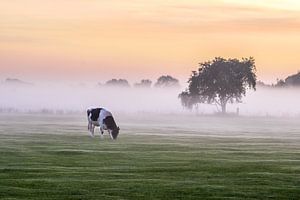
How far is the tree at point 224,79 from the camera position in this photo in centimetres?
13638

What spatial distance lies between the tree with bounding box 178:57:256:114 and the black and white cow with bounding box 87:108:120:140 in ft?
257

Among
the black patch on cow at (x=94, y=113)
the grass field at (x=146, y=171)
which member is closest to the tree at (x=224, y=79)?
the black patch on cow at (x=94, y=113)

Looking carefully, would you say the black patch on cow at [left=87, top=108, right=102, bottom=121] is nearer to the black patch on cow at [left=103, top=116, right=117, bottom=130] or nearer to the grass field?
the black patch on cow at [left=103, top=116, right=117, bottom=130]

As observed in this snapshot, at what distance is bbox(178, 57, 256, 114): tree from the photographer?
447 feet

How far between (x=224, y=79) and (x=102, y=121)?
82.1 m

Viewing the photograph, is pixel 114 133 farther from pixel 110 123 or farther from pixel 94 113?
pixel 94 113

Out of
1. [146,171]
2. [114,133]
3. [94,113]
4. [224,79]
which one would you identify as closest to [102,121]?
[94,113]

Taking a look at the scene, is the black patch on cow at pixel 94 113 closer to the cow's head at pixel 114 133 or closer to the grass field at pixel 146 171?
the cow's head at pixel 114 133

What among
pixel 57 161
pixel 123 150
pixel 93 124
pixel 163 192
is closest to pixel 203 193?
pixel 163 192

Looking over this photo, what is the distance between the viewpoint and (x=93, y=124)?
57375 mm

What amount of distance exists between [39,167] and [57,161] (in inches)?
114

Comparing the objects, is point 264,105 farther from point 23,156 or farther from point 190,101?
point 23,156

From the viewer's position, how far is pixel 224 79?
13675cm

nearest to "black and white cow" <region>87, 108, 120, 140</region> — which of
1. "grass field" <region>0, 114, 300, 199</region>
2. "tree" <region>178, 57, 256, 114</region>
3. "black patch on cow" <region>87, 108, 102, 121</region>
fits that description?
"black patch on cow" <region>87, 108, 102, 121</region>
